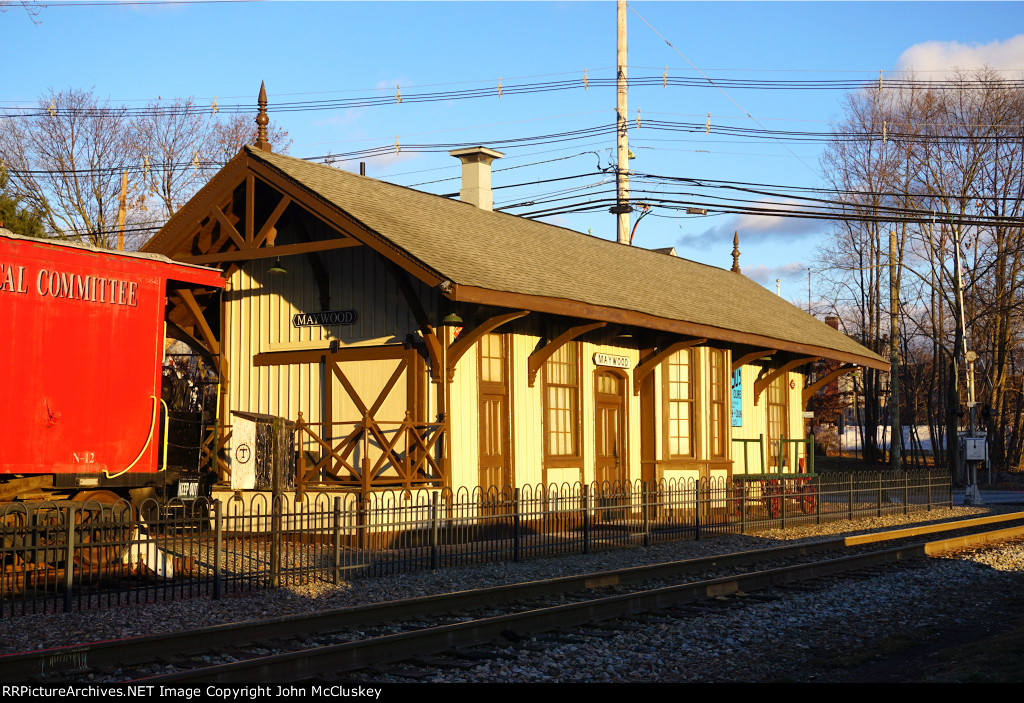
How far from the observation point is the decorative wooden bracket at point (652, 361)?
66.9 feet

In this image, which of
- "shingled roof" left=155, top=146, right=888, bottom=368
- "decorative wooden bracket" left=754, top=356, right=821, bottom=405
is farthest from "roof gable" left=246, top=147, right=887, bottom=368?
"decorative wooden bracket" left=754, top=356, right=821, bottom=405

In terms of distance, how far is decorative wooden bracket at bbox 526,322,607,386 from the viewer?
1770 centimetres

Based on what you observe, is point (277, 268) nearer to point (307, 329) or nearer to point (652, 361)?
point (307, 329)

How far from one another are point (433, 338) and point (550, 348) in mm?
2579

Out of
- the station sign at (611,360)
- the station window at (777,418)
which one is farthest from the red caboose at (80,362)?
the station window at (777,418)

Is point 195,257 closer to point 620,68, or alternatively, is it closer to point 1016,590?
point 1016,590

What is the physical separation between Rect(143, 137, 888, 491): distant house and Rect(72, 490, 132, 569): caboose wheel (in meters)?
1.58

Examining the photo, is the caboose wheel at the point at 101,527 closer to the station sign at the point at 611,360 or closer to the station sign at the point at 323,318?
the station sign at the point at 323,318

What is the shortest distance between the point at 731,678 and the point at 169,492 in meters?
9.57

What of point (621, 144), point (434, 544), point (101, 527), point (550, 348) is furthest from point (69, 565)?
point (621, 144)

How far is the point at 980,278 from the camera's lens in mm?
43344

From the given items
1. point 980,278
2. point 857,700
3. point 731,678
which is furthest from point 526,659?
point 980,278

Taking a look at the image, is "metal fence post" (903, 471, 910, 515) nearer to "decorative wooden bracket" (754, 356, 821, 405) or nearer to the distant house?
"decorative wooden bracket" (754, 356, 821, 405)

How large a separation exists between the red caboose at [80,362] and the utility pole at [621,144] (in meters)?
19.5
